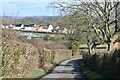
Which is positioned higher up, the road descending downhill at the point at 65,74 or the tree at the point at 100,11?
the tree at the point at 100,11

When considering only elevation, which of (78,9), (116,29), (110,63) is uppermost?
(78,9)

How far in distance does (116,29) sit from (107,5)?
2.58 meters

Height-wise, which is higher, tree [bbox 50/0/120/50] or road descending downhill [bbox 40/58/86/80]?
tree [bbox 50/0/120/50]

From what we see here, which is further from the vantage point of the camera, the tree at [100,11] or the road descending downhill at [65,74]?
the tree at [100,11]

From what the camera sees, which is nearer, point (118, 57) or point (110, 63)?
point (118, 57)

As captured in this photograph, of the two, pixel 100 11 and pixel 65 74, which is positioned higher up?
pixel 100 11

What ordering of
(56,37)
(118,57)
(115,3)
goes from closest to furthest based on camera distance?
(118,57) < (115,3) < (56,37)

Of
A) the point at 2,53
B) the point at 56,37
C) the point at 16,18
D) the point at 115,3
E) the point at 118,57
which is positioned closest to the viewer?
the point at 2,53

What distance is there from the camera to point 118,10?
31.5 meters

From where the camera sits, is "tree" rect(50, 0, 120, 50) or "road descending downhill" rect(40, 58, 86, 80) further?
"tree" rect(50, 0, 120, 50)

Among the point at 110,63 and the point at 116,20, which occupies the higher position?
the point at 116,20

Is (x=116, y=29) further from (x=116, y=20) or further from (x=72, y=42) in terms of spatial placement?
(x=72, y=42)

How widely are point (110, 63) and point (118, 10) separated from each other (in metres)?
10.3

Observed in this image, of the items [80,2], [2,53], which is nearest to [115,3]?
[80,2]
